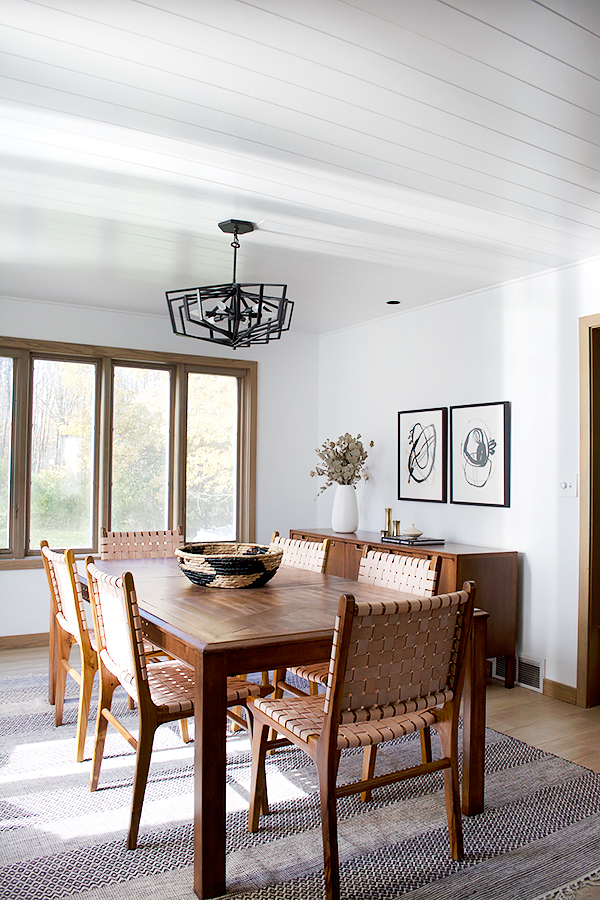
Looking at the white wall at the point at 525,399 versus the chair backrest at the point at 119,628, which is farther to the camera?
the white wall at the point at 525,399

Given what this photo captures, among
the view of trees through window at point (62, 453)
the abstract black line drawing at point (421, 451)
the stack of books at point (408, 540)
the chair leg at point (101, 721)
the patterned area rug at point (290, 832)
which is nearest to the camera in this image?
the patterned area rug at point (290, 832)

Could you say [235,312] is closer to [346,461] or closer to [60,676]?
[60,676]

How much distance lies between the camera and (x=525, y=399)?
4059mm

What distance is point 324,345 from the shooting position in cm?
600

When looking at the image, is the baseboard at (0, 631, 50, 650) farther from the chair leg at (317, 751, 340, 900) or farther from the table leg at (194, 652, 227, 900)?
the chair leg at (317, 751, 340, 900)

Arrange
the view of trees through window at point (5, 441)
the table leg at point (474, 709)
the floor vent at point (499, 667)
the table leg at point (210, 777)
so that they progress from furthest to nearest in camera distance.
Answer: the view of trees through window at point (5, 441)
the floor vent at point (499, 667)
the table leg at point (474, 709)
the table leg at point (210, 777)

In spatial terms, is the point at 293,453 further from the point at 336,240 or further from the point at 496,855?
the point at 496,855

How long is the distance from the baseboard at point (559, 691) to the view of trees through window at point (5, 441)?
12.1 ft

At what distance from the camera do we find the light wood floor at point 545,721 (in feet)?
10.2

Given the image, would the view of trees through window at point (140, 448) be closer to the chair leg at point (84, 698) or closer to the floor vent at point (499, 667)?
the chair leg at point (84, 698)

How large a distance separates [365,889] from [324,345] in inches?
180

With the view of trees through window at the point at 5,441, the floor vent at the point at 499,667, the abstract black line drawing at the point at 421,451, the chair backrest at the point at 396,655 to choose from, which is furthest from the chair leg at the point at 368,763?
the view of trees through window at the point at 5,441

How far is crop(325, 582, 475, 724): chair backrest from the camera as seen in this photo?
1850 mm

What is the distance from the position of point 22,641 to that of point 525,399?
3.74 meters
